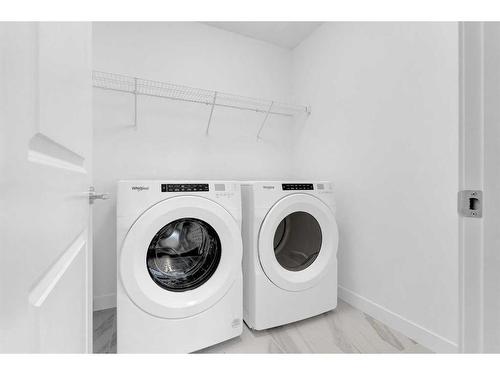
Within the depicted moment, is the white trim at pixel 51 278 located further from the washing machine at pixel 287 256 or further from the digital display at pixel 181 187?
the washing machine at pixel 287 256

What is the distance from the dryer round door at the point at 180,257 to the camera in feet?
3.53

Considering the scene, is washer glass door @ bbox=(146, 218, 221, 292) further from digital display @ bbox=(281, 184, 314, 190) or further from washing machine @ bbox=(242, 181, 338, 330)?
digital display @ bbox=(281, 184, 314, 190)

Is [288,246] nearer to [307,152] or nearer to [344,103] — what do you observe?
[307,152]

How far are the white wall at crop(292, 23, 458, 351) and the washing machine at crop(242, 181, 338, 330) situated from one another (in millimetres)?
278

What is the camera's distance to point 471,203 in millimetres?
478

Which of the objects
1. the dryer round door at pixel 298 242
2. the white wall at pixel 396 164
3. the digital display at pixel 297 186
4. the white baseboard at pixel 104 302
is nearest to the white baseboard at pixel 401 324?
the white wall at pixel 396 164

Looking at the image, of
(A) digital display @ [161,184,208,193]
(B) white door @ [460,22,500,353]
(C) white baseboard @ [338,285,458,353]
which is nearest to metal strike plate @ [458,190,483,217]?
(B) white door @ [460,22,500,353]

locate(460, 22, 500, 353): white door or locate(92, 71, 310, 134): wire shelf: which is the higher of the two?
locate(92, 71, 310, 134): wire shelf

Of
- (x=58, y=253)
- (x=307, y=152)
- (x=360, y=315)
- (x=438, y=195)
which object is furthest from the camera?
(x=307, y=152)

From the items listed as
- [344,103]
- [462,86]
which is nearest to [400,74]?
[344,103]

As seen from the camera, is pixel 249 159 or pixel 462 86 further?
pixel 249 159

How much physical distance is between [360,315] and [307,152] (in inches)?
51.9

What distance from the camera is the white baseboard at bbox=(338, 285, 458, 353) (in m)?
1.20

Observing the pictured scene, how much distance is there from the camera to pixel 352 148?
5.57ft
